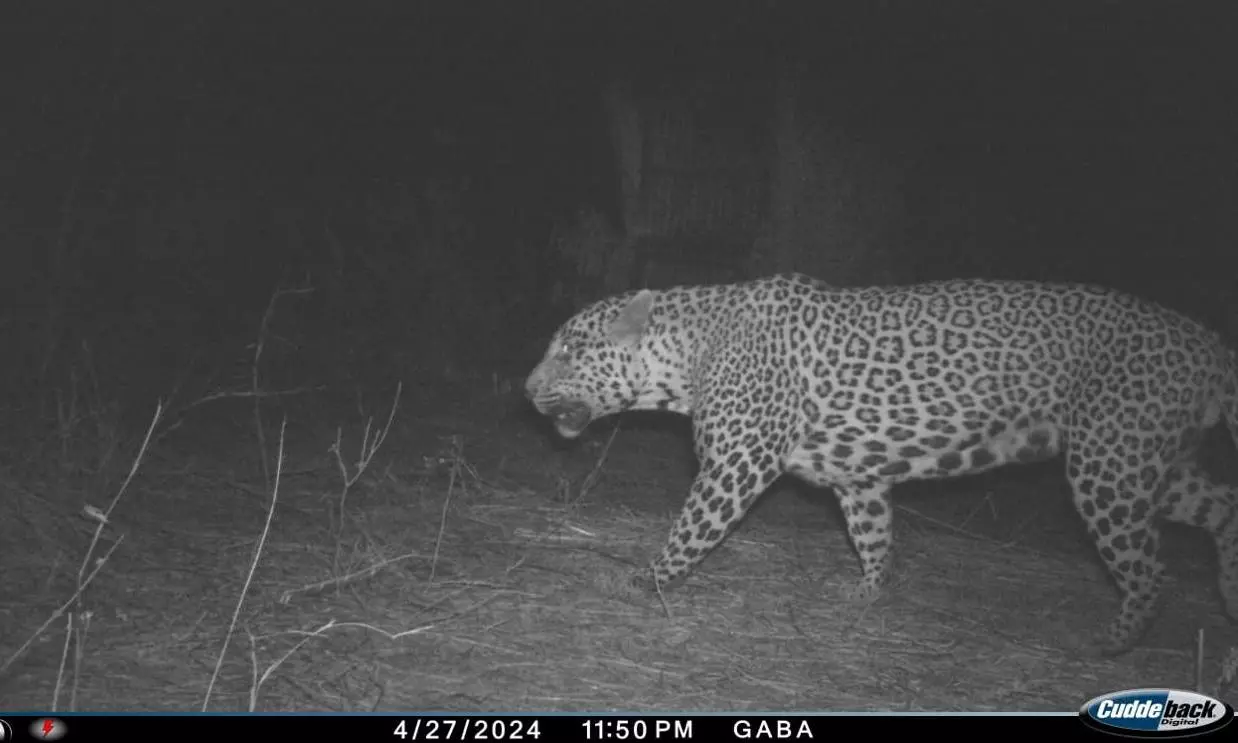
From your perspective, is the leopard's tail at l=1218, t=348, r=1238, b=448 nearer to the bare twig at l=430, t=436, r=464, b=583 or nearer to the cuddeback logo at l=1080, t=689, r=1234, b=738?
the cuddeback logo at l=1080, t=689, r=1234, b=738

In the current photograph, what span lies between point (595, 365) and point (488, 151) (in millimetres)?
7206

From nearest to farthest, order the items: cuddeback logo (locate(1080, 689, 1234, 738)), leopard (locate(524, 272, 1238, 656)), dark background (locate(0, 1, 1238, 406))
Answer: cuddeback logo (locate(1080, 689, 1234, 738))
leopard (locate(524, 272, 1238, 656))
dark background (locate(0, 1, 1238, 406))

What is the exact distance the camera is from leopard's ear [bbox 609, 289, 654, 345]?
6.04 meters

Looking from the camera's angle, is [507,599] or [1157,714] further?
[507,599]

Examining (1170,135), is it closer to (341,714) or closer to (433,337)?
(433,337)

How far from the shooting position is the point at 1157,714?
4.02 metres

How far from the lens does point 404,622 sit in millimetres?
4855

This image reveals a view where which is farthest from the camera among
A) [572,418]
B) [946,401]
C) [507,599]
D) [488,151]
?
[488,151]

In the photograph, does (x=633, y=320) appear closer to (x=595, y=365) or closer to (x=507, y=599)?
(x=595, y=365)
